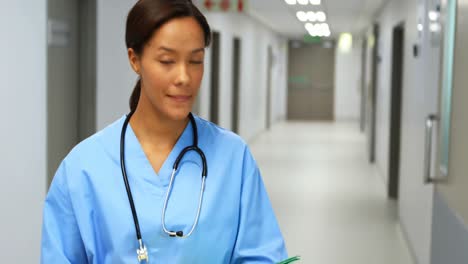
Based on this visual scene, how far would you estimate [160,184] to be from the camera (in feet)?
5.17

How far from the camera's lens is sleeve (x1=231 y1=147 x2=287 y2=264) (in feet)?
5.25

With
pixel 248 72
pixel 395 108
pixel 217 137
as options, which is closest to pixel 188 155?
pixel 217 137

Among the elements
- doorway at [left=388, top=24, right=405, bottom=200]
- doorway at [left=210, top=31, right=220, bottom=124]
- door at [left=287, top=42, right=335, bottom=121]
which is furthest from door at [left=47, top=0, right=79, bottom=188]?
door at [left=287, top=42, right=335, bottom=121]

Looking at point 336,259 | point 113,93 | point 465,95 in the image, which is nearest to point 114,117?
point 113,93

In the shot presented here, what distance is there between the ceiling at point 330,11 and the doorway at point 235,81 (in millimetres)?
708

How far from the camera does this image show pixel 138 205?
1.54 meters

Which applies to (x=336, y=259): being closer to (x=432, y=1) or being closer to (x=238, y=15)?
(x=432, y=1)

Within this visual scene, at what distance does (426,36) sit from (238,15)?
26.2ft

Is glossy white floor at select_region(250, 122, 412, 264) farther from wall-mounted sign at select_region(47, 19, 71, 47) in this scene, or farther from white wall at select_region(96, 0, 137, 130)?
wall-mounted sign at select_region(47, 19, 71, 47)

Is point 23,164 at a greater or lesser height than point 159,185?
lesser

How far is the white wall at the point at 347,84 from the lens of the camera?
72.3 ft

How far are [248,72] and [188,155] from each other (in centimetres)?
1303

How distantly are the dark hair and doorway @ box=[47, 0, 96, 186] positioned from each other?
2597 mm

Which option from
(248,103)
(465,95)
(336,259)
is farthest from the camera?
(248,103)
